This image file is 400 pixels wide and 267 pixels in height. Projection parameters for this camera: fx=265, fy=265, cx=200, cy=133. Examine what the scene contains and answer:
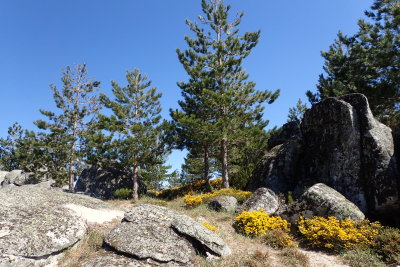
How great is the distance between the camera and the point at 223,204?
44.2 feet

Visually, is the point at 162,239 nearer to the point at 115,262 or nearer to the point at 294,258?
the point at 115,262

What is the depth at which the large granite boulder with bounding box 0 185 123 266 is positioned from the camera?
20.2 ft

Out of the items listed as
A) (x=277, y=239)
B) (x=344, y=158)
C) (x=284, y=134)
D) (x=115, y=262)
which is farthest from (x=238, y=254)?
(x=284, y=134)

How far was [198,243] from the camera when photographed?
25.7 feet

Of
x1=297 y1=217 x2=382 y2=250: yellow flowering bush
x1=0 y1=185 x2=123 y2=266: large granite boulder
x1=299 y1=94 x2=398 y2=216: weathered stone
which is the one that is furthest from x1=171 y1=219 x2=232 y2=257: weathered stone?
x1=299 y1=94 x2=398 y2=216: weathered stone

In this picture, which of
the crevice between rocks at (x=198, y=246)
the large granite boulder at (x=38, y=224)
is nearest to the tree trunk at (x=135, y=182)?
the large granite boulder at (x=38, y=224)

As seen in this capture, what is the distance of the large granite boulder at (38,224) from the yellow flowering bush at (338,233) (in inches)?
280

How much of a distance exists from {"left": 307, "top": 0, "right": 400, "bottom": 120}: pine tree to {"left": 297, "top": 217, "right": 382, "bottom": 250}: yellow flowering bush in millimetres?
11239

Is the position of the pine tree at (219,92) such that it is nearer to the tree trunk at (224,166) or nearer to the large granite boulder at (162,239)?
the tree trunk at (224,166)

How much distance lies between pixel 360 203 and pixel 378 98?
9660 mm

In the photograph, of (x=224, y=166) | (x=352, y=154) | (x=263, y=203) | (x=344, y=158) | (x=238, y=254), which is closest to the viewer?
(x=238, y=254)

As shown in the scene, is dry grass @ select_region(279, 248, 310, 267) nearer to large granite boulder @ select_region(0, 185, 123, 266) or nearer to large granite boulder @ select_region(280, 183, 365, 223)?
large granite boulder @ select_region(280, 183, 365, 223)

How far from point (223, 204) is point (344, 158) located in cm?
608

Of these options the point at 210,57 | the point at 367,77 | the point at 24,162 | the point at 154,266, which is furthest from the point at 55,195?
the point at 24,162
